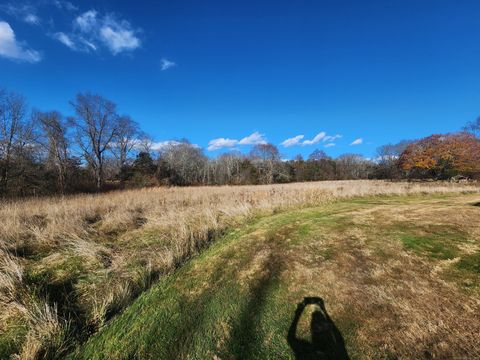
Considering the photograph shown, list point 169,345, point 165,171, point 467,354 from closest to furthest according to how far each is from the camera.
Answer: point 467,354 < point 169,345 < point 165,171

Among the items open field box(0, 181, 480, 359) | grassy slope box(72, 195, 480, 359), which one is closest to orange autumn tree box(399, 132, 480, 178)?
open field box(0, 181, 480, 359)

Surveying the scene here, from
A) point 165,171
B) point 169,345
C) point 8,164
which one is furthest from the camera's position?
point 165,171

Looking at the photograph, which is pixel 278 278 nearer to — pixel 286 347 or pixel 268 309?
pixel 268 309

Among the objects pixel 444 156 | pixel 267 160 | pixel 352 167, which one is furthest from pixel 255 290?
pixel 352 167

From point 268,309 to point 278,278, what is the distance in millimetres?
583

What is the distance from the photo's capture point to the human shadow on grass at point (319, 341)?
1.85 metres

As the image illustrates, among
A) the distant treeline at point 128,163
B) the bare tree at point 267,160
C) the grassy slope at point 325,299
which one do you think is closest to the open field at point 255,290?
the grassy slope at point 325,299

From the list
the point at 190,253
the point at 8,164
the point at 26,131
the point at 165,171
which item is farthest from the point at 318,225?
the point at 165,171

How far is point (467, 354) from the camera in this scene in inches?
65.2

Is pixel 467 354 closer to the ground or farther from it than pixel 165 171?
closer to the ground

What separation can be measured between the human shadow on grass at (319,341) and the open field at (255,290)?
50 millimetres

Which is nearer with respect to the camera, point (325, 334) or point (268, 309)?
point (325, 334)

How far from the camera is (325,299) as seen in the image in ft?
8.03

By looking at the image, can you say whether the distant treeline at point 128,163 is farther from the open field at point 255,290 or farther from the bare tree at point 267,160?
the open field at point 255,290
